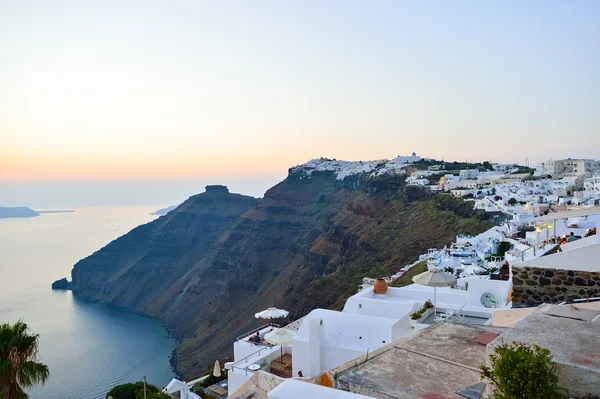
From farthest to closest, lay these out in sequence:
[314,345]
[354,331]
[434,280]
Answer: [354,331] → [314,345] → [434,280]

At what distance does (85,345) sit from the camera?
51.8m

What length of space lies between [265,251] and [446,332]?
217 feet

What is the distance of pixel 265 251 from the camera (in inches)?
2744

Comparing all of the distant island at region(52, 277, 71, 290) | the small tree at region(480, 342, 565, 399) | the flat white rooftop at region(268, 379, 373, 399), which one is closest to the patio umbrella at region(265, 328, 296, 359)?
the flat white rooftop at region(268, 379, 373, 399)

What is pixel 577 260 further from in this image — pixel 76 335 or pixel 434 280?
pixel 76 335

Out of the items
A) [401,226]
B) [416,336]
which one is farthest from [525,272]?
[401,226]

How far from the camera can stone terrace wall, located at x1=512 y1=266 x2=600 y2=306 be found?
244 inches

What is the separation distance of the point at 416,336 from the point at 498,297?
6.59 m

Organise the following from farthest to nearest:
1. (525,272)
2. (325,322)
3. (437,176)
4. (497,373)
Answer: (437,176) → (325,322) → (525,272) → (497,373)

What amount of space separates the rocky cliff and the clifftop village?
16.7 metres

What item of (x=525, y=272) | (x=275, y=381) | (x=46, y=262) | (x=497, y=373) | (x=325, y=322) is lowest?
(x=46, y=262)

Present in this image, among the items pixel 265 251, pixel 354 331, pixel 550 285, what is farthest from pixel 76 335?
pixel 550 285

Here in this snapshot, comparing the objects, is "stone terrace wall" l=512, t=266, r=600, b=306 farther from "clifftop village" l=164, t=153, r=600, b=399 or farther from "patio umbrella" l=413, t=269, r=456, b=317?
"patio umbrella" l=413, t=269, r=456, b=317

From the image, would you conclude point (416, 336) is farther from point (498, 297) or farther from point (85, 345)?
point (85, 345)
